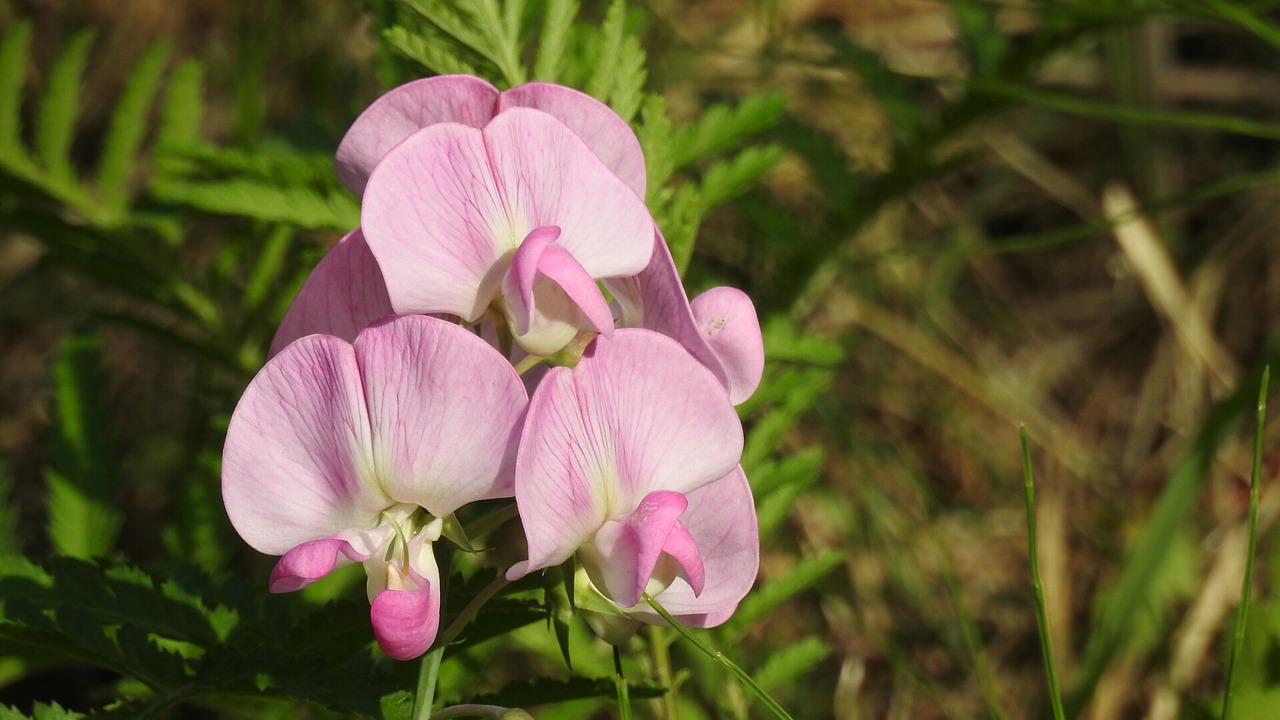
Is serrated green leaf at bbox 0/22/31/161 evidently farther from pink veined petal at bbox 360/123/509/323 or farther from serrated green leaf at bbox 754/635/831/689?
serrated green leaf at bbox 754/635/831/689

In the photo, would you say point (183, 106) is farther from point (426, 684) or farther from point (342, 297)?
point (426, 684)

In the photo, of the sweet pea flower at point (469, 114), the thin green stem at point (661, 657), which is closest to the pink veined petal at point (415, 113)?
the sweet pea flower at point (469, 114)

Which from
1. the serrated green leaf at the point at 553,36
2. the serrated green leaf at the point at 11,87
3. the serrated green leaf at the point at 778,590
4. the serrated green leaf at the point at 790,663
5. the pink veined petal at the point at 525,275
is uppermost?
the serrated green leaf at the point at 553,36

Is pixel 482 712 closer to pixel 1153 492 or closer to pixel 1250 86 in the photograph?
pixel 1153 492

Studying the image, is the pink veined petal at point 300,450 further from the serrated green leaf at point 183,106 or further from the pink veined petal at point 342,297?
the serrated green leaf at point 183,106

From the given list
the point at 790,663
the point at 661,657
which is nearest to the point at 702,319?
the point at 661,657
